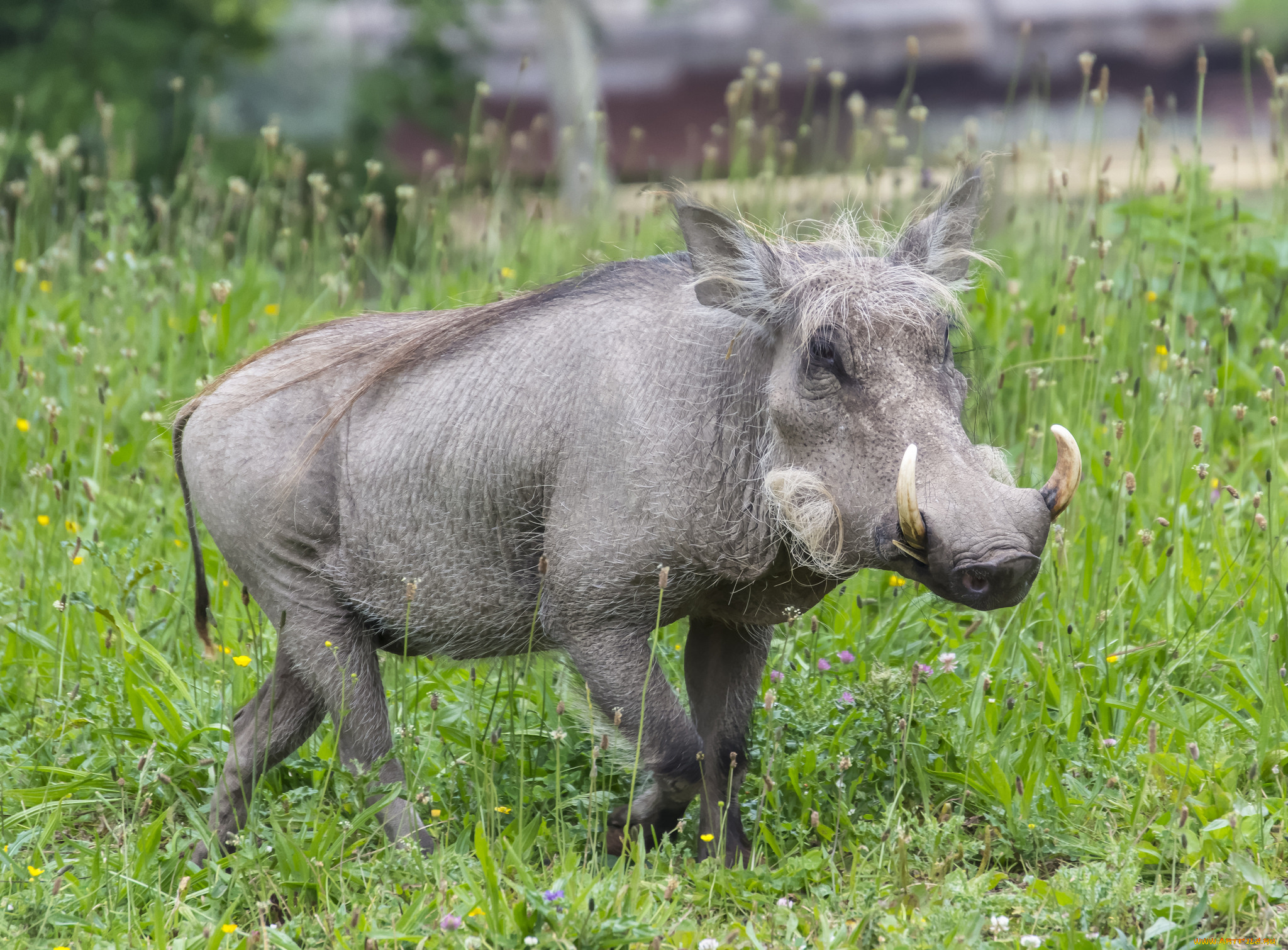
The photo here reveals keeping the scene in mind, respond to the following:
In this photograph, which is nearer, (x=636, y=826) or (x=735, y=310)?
(x=735, y=310)

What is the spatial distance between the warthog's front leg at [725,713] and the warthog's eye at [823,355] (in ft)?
2.35

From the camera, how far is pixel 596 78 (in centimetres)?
1208

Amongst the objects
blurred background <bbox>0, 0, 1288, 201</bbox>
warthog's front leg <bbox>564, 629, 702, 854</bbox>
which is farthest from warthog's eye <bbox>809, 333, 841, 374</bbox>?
blurred background <bbox>0, 0, 1288, 201</bbox>

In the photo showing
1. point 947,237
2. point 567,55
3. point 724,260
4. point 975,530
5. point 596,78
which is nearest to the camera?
point 975,530

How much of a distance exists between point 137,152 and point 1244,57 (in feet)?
24.4

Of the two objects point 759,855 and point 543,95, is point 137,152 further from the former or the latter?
point 543,95

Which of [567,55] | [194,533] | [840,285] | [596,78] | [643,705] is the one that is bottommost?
[643,705]

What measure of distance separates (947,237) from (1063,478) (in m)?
0.69

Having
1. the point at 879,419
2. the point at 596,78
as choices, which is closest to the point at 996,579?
the point at 879,419

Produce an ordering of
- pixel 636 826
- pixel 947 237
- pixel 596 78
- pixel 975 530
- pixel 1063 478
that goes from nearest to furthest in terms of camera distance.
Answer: pixel 975 530 → pixel 1063 478 → pixel 947 237 → pixel 636 826 → pixel 596 78

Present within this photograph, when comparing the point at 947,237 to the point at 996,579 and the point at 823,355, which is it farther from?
the point at 996,579

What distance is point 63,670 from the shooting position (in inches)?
143

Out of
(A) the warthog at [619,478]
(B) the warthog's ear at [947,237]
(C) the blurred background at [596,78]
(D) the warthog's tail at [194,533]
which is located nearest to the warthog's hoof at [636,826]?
(A) the warthog at [619,478]

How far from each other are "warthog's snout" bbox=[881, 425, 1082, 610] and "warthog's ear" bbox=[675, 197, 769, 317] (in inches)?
20.9
